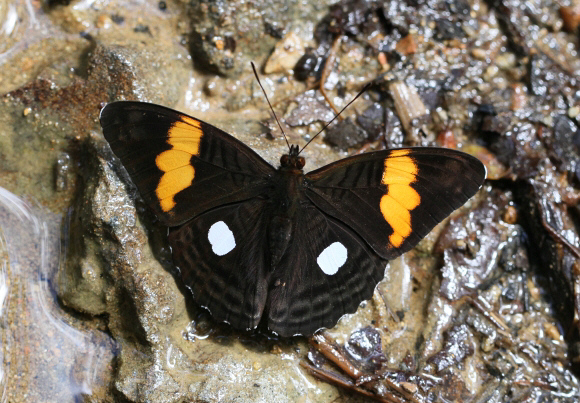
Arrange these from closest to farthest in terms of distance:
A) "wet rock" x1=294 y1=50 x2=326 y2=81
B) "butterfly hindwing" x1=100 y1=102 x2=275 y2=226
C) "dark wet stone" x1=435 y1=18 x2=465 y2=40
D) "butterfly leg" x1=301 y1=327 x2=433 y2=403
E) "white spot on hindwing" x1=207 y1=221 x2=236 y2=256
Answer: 1. "butterfly hindwing" x1=100 y1=102 x2=275 y2=226
2. "white spot on hindwing" x1=207 y1=221 x2=236 y2=256
3. "butterfly leg" x1=301 y1=327 x2=433 y2=403
4. "wet rock" x1=294 y1=50 x2=326 y2=81
5. "dark wet stone" x1=435 y1=18 x2=465 y2=40

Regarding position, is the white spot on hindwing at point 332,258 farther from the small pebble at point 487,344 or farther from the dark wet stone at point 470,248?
the small pebble at point 487,344

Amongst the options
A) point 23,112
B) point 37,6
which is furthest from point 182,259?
point 37,6

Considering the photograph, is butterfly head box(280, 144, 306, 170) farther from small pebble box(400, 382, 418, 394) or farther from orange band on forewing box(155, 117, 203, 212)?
small pebble box(400, 382, 418, 394)

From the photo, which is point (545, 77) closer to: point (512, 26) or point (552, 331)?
point (512, 26)

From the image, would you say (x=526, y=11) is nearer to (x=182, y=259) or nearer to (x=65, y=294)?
(x=182, y=259)

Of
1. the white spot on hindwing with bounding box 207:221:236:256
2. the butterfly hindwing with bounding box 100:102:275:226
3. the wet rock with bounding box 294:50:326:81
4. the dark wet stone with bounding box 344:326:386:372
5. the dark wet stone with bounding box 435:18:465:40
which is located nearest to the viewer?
the butterfly hindwing with bounding box 100:102:275:226

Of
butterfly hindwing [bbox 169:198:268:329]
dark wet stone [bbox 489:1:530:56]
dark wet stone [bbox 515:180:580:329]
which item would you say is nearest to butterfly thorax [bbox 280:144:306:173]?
butterfly hindwing [bbox 169:198:268:329]
